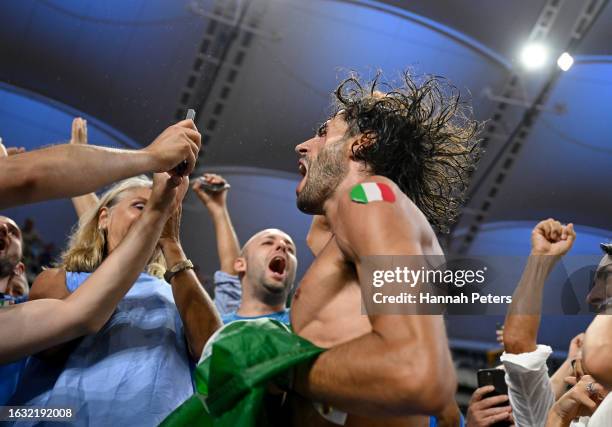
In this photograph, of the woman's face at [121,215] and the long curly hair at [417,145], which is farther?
the woman's face at [121,215]

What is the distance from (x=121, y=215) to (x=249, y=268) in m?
0.83

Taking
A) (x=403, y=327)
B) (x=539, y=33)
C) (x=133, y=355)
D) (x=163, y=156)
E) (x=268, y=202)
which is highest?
(x=539, y=33)

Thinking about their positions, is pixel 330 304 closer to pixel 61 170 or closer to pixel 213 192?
pixel 61 170

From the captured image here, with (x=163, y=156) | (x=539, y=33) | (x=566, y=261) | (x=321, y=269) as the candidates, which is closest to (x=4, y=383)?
(x=163, y=156)

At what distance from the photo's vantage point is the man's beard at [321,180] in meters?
1.33

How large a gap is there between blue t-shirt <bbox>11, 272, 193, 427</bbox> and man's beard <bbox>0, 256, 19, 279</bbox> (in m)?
0.44

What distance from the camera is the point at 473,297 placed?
1495 mm

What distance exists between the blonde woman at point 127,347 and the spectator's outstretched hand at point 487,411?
0.67 m

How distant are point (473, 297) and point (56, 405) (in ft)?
3.06

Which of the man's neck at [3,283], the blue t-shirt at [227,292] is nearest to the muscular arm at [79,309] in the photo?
the man's neck at [3,283]

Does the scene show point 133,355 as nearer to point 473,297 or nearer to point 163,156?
point 163,156

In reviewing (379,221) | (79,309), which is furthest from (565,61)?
(379,221)

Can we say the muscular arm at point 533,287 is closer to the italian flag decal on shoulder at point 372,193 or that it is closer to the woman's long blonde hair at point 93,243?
the italian flag decal on shoulder at point 372,193

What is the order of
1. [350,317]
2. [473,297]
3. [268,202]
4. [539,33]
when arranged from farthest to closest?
[268,202]
[539,33]
[473,297]
[350,317]
